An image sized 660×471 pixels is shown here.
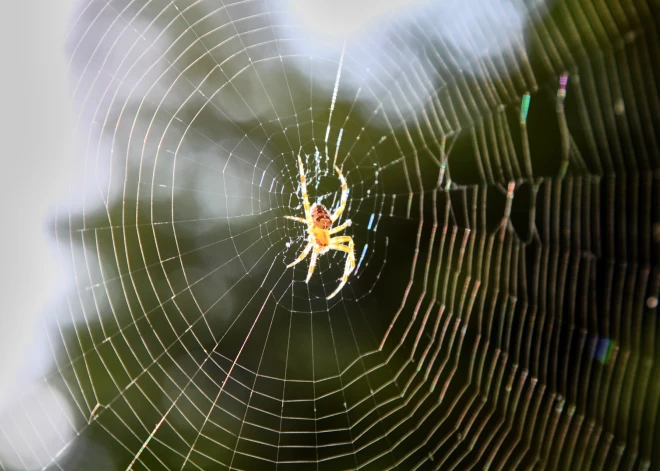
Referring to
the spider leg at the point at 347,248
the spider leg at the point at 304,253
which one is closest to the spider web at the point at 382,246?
the spider leg at the point at 304,253

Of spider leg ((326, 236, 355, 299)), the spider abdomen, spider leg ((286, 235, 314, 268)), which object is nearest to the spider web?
spider leg ((286, 235, 314, 268))

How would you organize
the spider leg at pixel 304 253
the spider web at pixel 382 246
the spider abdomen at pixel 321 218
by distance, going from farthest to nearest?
1. the spider abdomen at pixel 321 218
2. the spider leg at pixel 304 253
3. the spider web at pixel 382 246

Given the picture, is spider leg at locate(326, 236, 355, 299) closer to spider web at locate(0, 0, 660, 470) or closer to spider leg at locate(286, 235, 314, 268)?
spider leg at locate(286, 235, 314, 268)

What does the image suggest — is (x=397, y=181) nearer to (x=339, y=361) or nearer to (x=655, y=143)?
(x=339, y=361)

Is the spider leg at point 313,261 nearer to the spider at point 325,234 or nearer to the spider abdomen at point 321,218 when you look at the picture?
the spider at point 325,234

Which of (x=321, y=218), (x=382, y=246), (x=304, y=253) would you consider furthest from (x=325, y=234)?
(x=382, y=246)

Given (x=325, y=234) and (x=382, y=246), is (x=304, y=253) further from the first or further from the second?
(x=382, y=246)

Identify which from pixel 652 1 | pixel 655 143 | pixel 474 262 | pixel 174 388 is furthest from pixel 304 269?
pixel 652 1
